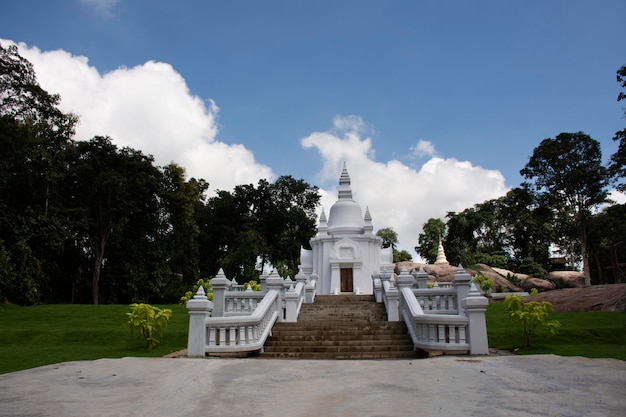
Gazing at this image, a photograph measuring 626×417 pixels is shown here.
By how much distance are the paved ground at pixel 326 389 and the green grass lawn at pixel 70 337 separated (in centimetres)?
278

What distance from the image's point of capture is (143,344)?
42.0 ft

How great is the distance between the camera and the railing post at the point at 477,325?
10.0 meters

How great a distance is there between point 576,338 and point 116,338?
492 inches

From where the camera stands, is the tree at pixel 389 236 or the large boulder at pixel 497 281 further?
the tree at pixel 389 236

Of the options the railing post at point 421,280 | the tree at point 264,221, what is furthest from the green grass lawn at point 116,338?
the tree at point 264,221

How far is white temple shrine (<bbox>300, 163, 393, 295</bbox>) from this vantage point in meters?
30.5

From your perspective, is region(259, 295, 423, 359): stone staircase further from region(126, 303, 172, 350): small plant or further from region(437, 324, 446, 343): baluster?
region(126, 303, 172, 350): small plant

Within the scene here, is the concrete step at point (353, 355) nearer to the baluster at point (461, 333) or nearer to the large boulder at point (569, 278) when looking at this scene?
the baluster at point (461, 333)

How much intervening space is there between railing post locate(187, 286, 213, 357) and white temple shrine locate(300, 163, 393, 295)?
1988cm

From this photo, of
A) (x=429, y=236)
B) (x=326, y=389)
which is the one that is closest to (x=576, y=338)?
(x=326, y=389)

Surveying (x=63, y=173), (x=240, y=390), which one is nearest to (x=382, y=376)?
(x=240, y=390)

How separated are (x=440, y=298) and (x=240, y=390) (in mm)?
9635

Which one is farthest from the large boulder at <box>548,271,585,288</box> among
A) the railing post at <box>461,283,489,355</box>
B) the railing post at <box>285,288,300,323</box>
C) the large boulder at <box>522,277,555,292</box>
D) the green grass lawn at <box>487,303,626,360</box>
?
the railing post at <box>461,283,489,355</box>

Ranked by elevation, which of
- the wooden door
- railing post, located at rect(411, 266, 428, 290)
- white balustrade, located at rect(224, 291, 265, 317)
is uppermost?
the wooden door
